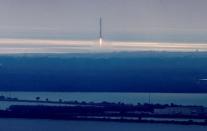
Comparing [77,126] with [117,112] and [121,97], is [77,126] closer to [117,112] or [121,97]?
[117,112]

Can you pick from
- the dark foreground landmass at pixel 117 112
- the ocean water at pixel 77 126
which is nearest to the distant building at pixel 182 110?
the dark foreground landmass at pixel 117 112

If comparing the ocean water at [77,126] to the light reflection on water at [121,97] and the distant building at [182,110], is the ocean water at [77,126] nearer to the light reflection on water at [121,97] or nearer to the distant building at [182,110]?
the distant building at [182,110]

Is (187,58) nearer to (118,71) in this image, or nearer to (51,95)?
(118,71)

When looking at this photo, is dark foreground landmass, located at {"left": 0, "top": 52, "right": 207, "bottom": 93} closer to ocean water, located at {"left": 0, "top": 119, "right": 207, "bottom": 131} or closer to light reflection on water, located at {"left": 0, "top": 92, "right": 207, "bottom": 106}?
light reflection on water, located at {"left": 0, "top": 92, "right": 207, "bottom": 106}

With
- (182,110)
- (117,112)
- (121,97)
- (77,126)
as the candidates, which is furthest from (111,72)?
(182,110)

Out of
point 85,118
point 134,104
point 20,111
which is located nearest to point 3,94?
point 20,111

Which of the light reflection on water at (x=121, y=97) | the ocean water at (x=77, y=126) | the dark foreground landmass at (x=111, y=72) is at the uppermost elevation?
the dark foreground landmass at (x=111, y=72)

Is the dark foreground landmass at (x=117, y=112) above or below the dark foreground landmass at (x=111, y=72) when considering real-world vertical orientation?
below
